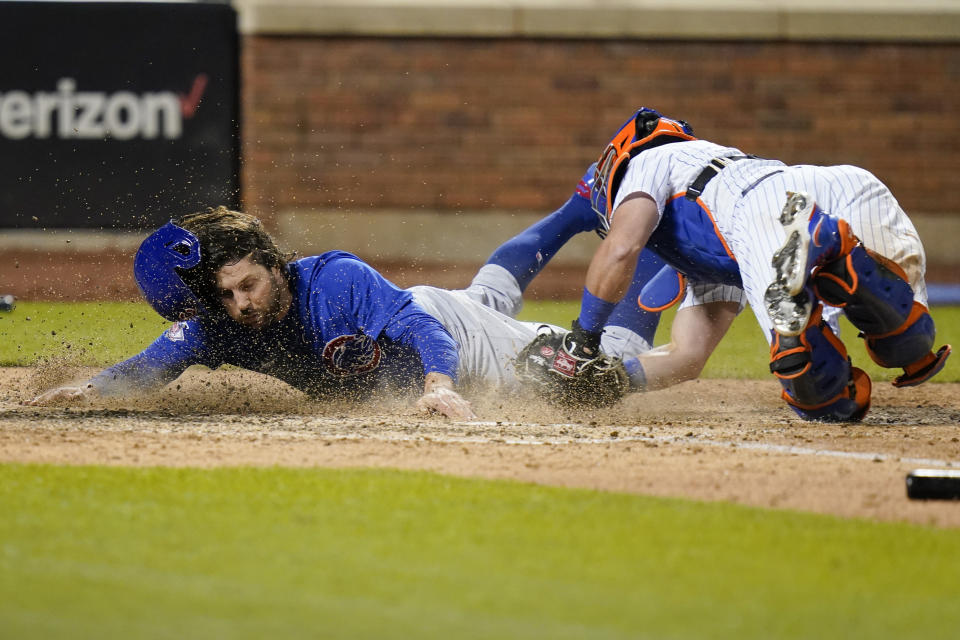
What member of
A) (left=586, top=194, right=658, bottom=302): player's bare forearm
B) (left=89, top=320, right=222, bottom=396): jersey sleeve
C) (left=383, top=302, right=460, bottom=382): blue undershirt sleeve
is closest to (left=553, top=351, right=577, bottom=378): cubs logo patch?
(left=586, top=194, right=658, bottom=302): player's bare forearm

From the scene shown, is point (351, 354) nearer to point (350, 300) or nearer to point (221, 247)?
point (350, 300)

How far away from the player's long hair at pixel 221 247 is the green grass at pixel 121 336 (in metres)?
1.42

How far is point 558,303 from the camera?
12.6m

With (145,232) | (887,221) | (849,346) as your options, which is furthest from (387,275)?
(887,221)

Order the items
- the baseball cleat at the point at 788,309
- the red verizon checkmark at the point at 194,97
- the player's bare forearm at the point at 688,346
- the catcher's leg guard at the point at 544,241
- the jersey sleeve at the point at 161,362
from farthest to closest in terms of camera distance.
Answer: the red verizon checkmark at the point at 194,97
the catcher's leg guard at the point at 544,241
the player's bare forearm at the point at 688,346
the jersey sleeve at the point at 161,362
the baseball cleat at the point at 788,309

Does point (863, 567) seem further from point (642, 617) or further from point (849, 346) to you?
point (849, 346)

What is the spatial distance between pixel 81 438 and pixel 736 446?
92.8 inches

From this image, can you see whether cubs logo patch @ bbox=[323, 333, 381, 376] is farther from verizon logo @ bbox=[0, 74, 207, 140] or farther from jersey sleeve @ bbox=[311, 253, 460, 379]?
verizon logo @ bbox=[0, 74, 207, 140]

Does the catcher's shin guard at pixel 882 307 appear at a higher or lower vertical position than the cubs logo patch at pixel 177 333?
higher

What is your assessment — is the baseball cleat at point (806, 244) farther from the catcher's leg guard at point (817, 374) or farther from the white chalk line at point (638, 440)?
the white chalk line at point (638, 440)

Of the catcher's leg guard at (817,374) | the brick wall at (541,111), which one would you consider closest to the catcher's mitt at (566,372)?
the catcher's leg guard at (817,374)

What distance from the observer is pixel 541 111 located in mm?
13883

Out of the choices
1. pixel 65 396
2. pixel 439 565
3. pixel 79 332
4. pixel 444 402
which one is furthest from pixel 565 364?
pixel 79 332

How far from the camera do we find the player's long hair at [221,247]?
16.6 ft
